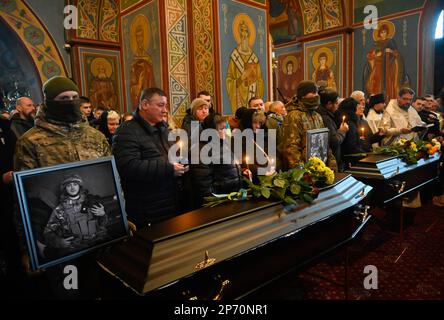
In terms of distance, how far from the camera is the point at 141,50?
5.67m

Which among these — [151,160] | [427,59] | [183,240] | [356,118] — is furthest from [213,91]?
[427,59]

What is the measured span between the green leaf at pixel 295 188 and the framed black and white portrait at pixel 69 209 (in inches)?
43.0

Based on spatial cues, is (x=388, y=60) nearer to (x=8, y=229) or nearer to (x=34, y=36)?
(x=8, y=229)

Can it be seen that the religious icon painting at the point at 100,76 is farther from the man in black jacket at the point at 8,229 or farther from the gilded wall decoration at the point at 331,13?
the man in black jacket at the point at 8,229

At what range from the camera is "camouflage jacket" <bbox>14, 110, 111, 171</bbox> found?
69.9 inches

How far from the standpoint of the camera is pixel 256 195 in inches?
82.0

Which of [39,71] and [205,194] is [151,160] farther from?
[39,71]

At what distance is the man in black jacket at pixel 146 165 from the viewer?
222 cm

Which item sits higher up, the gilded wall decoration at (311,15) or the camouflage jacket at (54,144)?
the gilded wall decoration at (311,15)

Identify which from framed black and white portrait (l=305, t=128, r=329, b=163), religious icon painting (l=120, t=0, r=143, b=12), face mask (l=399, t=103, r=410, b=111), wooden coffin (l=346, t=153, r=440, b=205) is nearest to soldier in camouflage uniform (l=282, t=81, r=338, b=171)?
framed black and white portrait (l=305, t=128, r=329, b=163)

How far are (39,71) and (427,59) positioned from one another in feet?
37.5

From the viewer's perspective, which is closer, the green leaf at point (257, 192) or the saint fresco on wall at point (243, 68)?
the green leaf at point (257, 192)

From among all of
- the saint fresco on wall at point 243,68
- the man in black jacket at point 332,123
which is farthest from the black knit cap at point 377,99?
the saint fresco on wall at point 243,68

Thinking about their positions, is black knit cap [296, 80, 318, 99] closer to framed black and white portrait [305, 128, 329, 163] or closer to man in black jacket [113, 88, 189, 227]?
framed black and white portrait [305, 128, 329, 163]
